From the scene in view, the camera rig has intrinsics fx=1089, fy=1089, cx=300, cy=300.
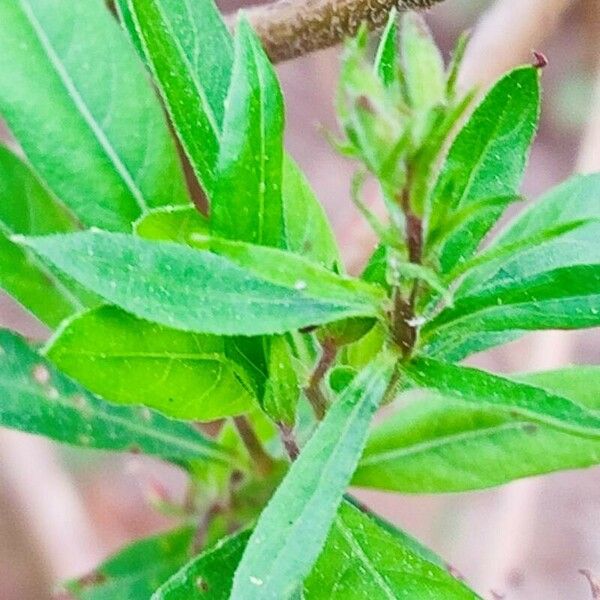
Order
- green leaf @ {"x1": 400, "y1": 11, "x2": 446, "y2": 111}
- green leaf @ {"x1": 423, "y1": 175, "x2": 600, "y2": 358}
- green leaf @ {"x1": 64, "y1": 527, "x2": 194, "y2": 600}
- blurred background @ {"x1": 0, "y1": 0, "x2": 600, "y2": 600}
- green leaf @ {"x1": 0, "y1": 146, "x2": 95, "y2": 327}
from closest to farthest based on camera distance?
green leaf @ {"x1": 400, "y1": 11, "x2": 446, "y2": 111} → green leaf @ {"x1": 423, "y1": 175, "x2": 600, "y2": 358} → green leaf @ {"x1": 0, "y1": 146, "x2": 95, "y2": 327} → green leaf @ {"x1": 64, "y1": 527, "x2": 194, "y2": 600} → blurred background @ {"x1": 0, "y1": 0, "x2": 600, "y2": 600}

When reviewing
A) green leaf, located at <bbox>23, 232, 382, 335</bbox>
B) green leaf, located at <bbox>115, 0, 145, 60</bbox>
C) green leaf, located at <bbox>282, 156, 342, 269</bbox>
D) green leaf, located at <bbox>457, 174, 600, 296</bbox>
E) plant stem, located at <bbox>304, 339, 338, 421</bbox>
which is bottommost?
plant stem, located at <bbox>304, 339, 338, 421</bbox>

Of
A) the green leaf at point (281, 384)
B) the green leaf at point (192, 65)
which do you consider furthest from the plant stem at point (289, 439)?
the green leaf at point (192, 65)

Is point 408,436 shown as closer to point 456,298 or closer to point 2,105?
Result: point 456,298

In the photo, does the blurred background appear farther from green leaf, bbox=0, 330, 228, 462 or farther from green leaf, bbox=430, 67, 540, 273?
green leaf, bbox=430, 67, 540, 273

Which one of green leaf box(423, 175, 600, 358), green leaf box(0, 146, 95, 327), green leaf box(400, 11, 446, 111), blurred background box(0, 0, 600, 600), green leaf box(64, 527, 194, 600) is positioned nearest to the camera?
green leaf box(400, 11, 446, 111)

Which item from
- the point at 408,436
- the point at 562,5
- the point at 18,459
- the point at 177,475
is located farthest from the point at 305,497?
the point at 177,475

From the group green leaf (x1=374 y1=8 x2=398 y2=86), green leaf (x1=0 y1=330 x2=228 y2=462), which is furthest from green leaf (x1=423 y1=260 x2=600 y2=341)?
green leaf (x1=0 y1=330 x2=228 y2=462)

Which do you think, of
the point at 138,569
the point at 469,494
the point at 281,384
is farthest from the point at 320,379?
the point at 469,494

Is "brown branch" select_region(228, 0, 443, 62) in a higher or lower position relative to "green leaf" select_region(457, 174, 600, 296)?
higher

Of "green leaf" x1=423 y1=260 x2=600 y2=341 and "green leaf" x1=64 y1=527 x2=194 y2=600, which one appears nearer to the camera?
"green leaf" x1=423 y1=260 x2=600 y2=341
